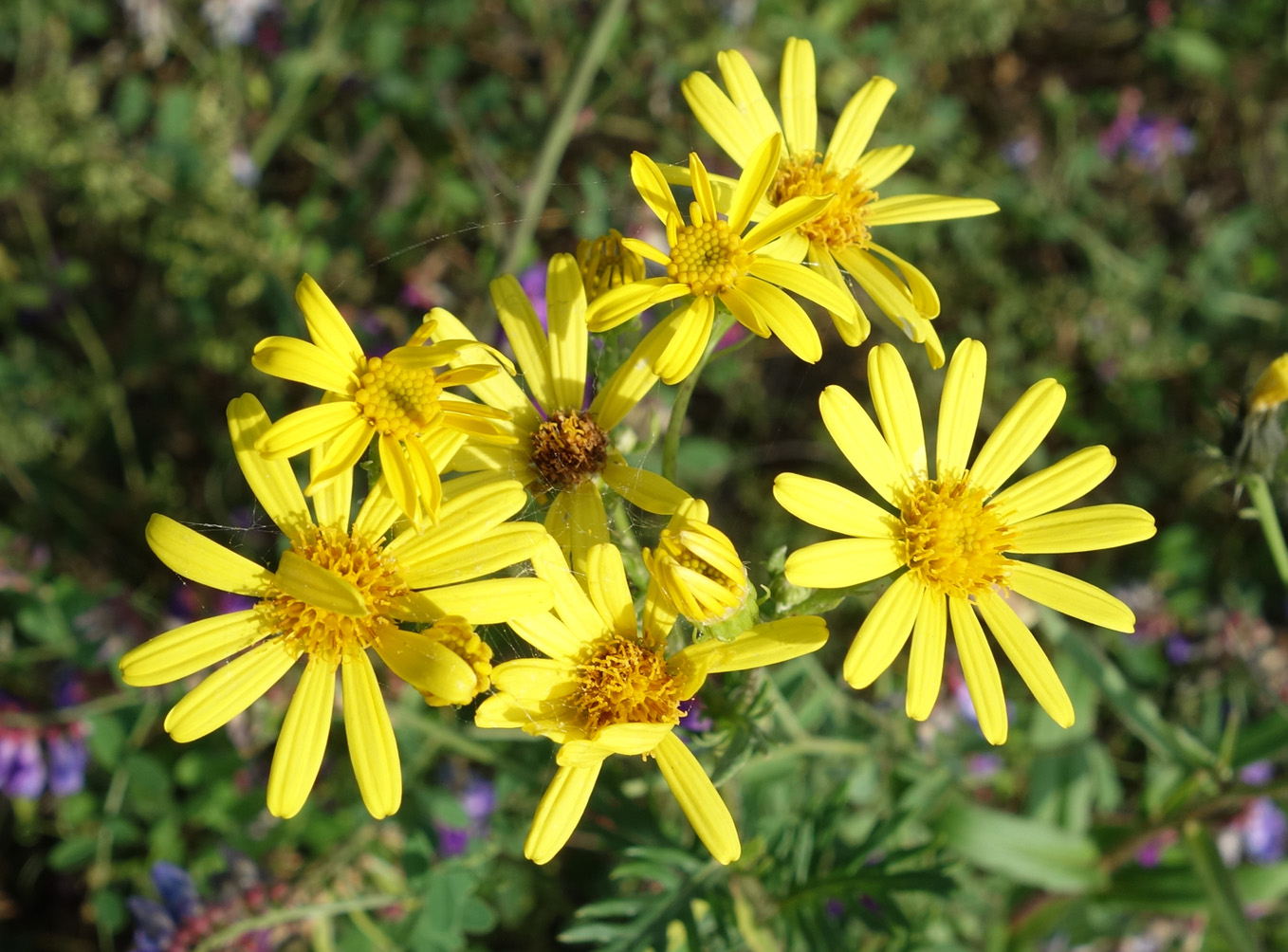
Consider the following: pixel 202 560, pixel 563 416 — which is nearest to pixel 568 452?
pixel 563 416

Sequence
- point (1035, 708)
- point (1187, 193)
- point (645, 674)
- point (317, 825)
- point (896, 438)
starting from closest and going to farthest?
point (645, 674)
point (896, 438)
point (317, 825)
point (1035, 708)
point (1187, 193)

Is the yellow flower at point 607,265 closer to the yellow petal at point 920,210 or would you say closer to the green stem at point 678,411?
the green stem at point 678,411

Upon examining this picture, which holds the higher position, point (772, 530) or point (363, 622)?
point (772, 530)

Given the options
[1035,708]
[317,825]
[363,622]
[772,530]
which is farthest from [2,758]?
[1035,708]

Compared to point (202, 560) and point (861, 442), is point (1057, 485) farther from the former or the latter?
point (202, 560)

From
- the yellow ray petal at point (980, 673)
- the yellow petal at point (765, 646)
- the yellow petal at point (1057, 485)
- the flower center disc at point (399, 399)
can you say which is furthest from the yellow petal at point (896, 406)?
the flower center disc at point (399, 399)

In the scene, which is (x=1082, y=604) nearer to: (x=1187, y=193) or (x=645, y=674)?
(x=645, y=674)

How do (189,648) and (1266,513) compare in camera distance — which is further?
(1266,513)

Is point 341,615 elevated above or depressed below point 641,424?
below
